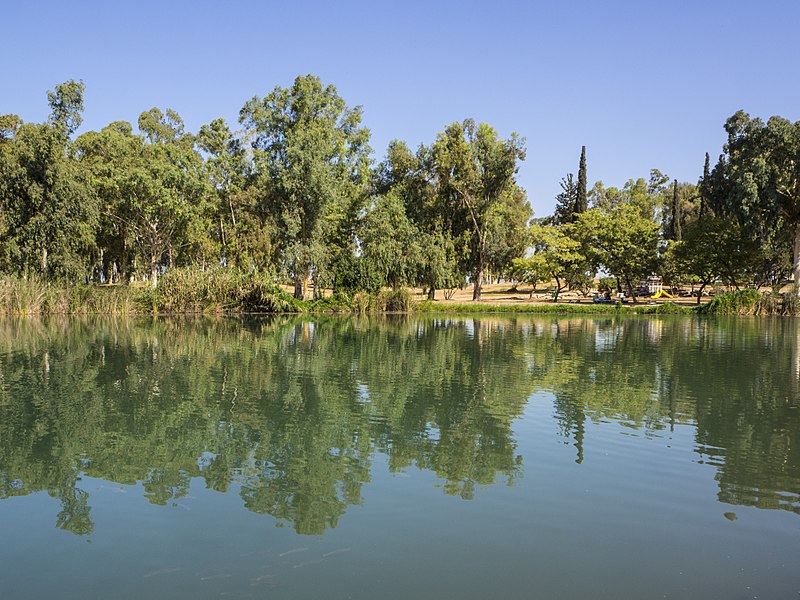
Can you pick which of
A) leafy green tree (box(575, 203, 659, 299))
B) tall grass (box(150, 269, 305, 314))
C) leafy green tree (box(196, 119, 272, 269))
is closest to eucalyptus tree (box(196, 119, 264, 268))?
leafy green tree (box(196, 119, 272, 269))

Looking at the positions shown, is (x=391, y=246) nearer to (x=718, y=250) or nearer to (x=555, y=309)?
(x=555, y=309)

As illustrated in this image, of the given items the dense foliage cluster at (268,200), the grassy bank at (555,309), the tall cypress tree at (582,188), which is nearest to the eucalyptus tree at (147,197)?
the dense foliage cluster at (268,200)

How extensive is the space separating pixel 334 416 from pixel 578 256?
5558cm

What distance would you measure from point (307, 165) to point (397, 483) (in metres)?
43.4

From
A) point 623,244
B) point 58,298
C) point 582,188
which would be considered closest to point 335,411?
point 58,298

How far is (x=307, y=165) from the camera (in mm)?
50062

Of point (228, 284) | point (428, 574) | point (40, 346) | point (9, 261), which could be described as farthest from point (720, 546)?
point (9, 261)

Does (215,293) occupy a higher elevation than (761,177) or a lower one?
lower

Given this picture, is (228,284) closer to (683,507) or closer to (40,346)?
(40,346)

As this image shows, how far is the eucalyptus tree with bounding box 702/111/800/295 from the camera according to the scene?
51.7 m

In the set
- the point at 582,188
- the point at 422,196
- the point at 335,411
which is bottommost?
the point at 335,411

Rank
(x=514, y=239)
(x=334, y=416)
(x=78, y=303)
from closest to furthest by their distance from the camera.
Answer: (x=334, y=416)
(x=78, y=303)
(x=514, y=239)

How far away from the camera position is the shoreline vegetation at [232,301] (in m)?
41.3

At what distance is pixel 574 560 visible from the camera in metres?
6.45
